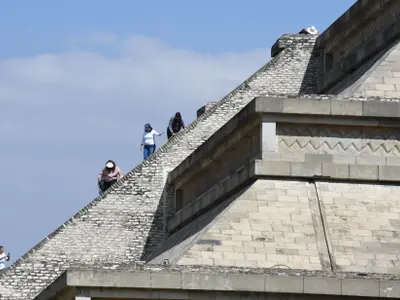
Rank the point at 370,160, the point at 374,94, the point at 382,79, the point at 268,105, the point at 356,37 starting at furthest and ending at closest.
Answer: the point at 356,37
the point at 382,79
the point at 374,94
the point at 370,160
the point at 268,105

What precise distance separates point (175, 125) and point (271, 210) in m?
12.8

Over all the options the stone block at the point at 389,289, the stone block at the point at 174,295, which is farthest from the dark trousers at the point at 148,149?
the stone block at the point at 389,289

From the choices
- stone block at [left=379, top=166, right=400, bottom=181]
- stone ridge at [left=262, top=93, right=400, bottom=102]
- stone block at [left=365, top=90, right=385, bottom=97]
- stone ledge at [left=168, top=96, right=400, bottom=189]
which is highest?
stone block at [left=365, top=90, right=385, bottom=97]

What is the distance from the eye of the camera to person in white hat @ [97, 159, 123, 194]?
40969mm

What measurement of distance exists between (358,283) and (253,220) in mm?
Result: 2993

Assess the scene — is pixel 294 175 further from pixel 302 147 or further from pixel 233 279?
pixel 233 279

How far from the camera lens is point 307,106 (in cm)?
3100

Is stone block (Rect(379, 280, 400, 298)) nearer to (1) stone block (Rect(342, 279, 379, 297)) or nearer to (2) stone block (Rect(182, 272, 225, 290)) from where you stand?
(1) stone block (Rect(342, 279, 379, 297))

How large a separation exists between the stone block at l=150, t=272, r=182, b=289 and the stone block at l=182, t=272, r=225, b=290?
9cm

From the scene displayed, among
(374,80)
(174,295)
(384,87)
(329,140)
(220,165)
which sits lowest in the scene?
(174,295)

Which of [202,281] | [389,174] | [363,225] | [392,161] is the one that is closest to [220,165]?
[392,161]

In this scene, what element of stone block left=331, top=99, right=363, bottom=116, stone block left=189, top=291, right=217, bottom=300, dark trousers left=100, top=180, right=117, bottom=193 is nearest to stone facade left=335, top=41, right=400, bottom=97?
stone block left=331, top=99, right=363, bottom=116

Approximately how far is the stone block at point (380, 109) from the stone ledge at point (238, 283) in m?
4.36

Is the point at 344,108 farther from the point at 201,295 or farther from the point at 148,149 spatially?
the point at 148,149
